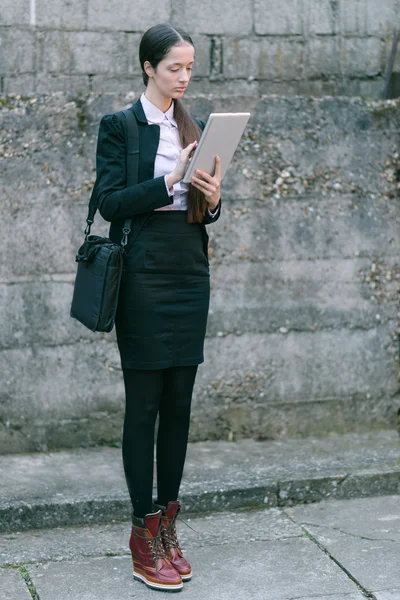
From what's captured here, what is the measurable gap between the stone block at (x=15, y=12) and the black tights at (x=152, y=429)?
6.90 feet

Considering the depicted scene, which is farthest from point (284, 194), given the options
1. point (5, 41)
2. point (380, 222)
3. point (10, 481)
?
point (10, 481)

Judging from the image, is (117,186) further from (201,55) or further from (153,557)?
(201,55)

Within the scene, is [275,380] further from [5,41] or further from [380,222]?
[5,41]

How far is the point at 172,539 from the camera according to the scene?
3.53 metres

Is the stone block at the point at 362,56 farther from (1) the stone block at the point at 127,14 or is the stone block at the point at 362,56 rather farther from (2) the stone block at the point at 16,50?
(2) the stone block at the point at 16,50

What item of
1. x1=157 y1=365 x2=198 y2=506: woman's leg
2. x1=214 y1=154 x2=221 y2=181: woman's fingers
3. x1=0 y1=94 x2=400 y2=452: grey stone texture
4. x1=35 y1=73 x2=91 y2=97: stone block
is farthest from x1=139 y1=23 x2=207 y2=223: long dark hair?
x1=35 y1=73 x2=91 y2=97: stone block

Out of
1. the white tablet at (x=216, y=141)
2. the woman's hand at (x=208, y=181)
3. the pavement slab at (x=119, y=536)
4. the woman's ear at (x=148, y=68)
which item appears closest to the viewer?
the white tablet at (x=216, y=141)

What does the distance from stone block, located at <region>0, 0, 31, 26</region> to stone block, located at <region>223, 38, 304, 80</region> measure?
1021 millimetres

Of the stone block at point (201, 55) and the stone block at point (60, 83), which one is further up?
the stone block at point (201, 55)

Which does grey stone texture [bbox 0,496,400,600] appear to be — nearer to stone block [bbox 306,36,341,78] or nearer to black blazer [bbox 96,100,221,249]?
black blazer [bbox 96,100,221,249]

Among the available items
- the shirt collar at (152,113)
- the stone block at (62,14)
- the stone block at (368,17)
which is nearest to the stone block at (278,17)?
the stone block at (368,17)

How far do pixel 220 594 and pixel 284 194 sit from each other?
2.15 metres

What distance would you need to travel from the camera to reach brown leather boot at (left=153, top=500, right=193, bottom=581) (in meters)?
3.51

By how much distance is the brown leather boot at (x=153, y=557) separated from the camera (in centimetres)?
343
